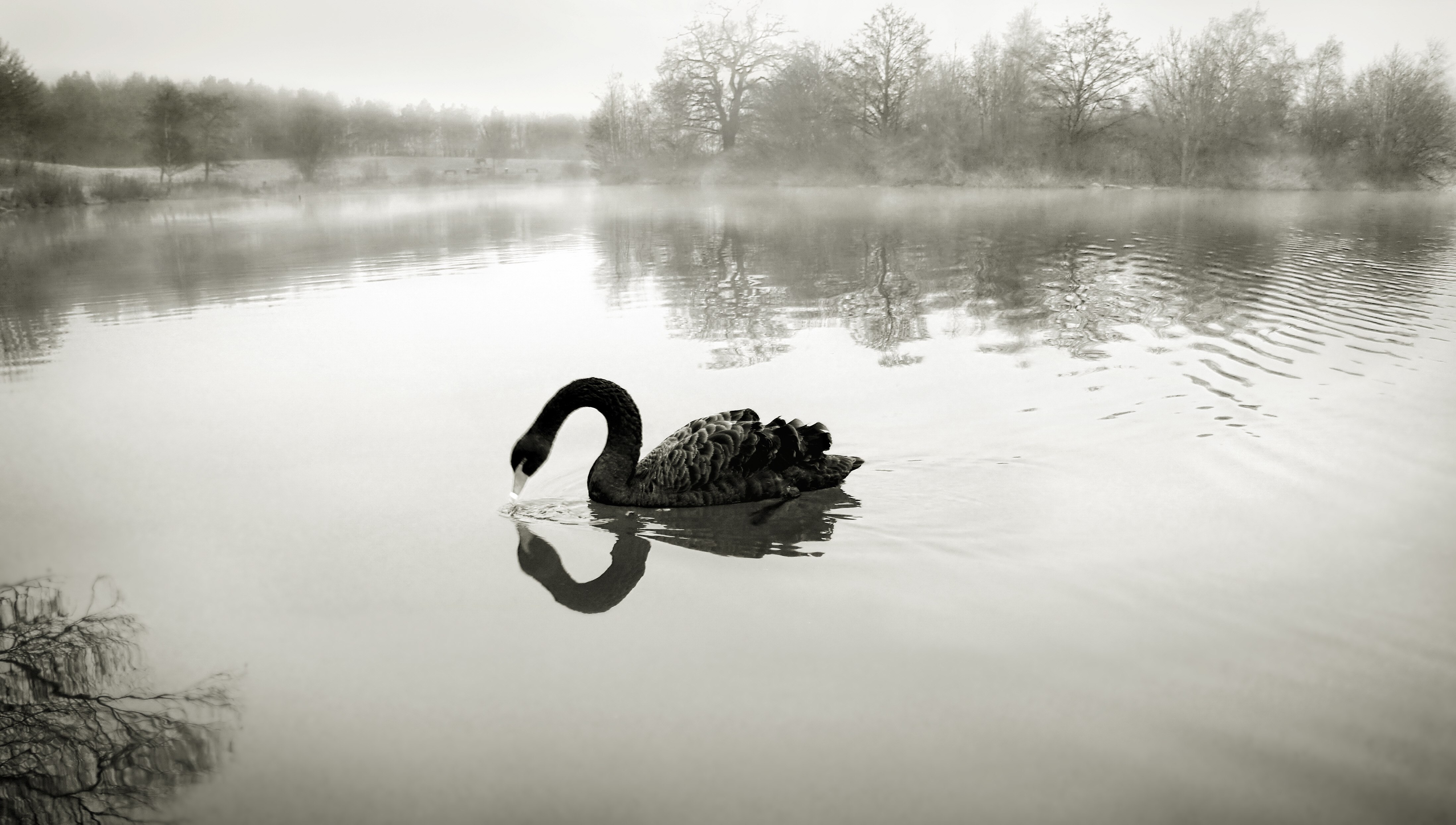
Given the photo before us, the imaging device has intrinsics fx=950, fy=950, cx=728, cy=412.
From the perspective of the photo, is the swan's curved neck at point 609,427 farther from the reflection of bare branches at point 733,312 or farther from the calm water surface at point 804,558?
the reflection of bare branches at point 733,312

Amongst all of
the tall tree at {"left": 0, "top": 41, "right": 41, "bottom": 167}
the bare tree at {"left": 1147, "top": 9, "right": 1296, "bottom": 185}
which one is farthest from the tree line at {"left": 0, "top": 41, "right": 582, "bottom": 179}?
the bare tree at {"left": 1147, "top": 9, "right": 1296, "bottom": 185}

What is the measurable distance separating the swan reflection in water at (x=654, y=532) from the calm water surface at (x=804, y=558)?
23 millimetres

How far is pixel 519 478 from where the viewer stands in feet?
13.2

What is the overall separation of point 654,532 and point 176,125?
42046 mm

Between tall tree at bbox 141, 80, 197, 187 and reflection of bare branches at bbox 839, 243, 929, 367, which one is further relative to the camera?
tall tree at bbox 141, 80, 197, 187

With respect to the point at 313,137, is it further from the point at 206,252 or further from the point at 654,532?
the point at 654,532

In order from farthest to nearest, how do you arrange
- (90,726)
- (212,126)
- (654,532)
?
1. (212,126)
2. (654,532)
3. (90,726)

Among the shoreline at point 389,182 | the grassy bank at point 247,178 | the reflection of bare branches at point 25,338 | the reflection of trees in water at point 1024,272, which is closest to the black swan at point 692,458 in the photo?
the reflection of trees in water at point 1024,272

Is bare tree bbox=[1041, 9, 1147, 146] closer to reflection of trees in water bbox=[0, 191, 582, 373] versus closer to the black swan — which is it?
reflection of trees in water bbox=[0, 191, 582, 373]

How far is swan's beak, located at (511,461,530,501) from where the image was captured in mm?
3998

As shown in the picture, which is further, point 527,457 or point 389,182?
point 389,182

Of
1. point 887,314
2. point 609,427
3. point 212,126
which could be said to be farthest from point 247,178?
point 609,427

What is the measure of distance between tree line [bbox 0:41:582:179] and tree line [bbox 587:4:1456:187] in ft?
46.4

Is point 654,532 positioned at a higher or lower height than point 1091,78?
lower
